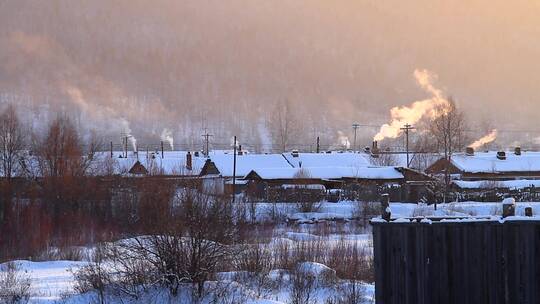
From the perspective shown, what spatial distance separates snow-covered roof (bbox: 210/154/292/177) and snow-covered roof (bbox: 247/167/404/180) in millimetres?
7593

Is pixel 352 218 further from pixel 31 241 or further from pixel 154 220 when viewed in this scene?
pixel 154 220

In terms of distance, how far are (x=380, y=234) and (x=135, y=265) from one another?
19.2 feet

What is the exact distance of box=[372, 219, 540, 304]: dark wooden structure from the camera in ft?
30.9

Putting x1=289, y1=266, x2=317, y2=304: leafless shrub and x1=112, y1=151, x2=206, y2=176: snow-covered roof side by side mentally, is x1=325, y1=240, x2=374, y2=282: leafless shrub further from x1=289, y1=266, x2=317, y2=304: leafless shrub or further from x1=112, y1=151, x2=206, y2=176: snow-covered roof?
x1=112, y1=151, x2=206, y2=176: snow-covered roof

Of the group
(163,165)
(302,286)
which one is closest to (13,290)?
(302,286)

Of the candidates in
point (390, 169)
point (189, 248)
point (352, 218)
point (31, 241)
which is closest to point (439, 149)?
point (390, 169)

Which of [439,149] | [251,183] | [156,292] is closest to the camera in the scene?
[156,292]

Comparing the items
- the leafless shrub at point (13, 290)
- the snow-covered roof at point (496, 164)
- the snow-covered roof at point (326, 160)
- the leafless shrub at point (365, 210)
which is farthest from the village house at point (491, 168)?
the leafless shrub at point (13, 290)

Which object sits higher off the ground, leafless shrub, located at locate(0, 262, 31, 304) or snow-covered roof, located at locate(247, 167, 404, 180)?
snow-covered roof, located at locate(247, 167, 404, 180)

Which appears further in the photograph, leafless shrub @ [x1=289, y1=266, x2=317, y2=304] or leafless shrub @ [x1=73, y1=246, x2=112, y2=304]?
leafless shrub @ [x1=289, y1=266, x2=317, y2=304]

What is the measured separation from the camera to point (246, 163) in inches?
2773

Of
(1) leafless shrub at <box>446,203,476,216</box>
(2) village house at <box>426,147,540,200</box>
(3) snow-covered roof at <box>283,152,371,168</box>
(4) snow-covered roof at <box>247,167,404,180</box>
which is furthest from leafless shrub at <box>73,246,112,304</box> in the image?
(3) snow-covered roof at <box>283,152,371,168</box>

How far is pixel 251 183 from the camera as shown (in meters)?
58.1

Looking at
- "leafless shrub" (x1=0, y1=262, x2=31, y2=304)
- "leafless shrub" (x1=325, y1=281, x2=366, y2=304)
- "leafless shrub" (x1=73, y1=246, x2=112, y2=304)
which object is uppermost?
"leafless shrub" (x1=73, y1=246, x2=112, y2=304)
